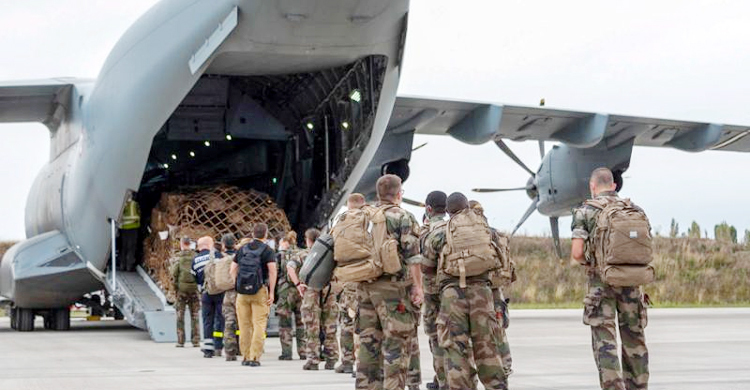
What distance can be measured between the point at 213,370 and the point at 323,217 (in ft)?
18.0

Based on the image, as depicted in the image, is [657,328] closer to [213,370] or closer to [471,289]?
[213,370]

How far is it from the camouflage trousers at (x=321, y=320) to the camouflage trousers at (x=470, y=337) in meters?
3.43

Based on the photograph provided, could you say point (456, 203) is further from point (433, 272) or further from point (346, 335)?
point (346, 335)

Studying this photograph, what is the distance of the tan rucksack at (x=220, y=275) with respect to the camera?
39.2 ft

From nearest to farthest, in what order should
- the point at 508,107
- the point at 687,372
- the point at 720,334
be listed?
1. the point at 687,372
2. the point at 720,334
3. the point at 508,107

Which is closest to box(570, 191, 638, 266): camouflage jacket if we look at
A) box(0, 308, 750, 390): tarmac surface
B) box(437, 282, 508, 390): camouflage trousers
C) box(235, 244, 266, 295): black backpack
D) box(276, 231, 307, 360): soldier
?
box(437, 282, 508, 390): camouflage trousers

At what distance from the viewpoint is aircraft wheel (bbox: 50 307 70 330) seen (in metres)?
18.5

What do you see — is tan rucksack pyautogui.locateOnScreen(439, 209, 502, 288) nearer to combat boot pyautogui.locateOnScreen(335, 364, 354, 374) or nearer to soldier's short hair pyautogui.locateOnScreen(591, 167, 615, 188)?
soldier's short hair pyautogui.locateOnScreen(591, 167, 615, 188)

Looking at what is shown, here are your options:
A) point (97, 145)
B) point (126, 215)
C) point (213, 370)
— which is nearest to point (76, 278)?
point (126, 215)

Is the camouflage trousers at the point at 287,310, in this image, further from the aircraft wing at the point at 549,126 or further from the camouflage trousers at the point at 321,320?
the aircraft wing at the point at 549,126

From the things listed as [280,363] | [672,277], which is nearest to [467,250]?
[280,363]

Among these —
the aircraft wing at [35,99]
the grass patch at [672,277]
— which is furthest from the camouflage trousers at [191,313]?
the grass patch at [672,277]

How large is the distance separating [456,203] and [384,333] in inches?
41.3

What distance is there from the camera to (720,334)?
605 inches
